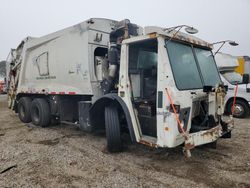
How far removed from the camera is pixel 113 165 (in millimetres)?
4074

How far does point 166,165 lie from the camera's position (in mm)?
4098

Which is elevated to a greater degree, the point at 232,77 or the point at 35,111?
the point at 232,77

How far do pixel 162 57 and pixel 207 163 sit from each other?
2.05 m

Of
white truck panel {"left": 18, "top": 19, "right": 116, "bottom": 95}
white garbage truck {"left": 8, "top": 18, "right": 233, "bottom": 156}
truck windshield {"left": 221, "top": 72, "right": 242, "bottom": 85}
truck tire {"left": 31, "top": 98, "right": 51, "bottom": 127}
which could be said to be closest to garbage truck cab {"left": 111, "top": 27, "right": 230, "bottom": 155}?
white garbage truck {"left": 8, "top": 18, "right": 233, "bottom": 156}

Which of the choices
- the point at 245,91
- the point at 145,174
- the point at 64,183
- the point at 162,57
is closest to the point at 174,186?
the point at 145,174

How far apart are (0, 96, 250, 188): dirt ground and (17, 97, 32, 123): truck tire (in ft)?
6.39

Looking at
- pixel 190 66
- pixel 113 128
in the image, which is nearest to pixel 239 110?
pixel 190 66

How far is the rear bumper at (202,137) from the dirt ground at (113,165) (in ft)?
1.55

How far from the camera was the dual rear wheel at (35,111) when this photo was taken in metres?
6.95

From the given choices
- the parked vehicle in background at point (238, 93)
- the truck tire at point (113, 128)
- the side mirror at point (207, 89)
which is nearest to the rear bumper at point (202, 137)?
the side mirror at point (207, 89)

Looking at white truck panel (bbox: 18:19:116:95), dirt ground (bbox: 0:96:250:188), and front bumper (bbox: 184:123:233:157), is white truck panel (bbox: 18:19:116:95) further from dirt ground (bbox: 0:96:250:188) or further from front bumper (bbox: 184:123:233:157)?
front bumper (bbox: 184:123:233:157)

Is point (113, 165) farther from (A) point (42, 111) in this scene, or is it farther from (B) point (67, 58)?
(A) point (42, 111)

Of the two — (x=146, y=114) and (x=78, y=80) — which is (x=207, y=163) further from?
(x=78, y=80)

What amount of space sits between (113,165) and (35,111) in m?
4.28
